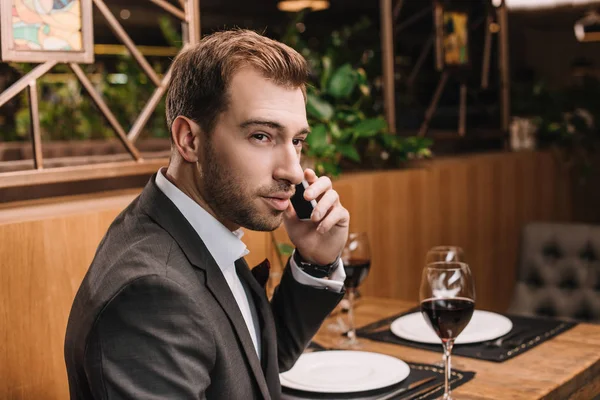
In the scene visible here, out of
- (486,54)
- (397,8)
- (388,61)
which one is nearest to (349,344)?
(388,61)

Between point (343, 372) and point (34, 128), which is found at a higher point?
point (34, 128)

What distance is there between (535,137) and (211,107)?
3.57 meters

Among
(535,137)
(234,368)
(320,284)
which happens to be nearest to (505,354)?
(320,284)

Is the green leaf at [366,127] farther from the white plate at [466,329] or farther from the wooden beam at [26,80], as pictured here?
the wooden beam at [26,80]

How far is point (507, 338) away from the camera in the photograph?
177 centimetres

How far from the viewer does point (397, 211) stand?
3021mm

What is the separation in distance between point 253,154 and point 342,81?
1387 mm

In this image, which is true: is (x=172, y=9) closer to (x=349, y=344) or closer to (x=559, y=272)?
(x=349, y=344)

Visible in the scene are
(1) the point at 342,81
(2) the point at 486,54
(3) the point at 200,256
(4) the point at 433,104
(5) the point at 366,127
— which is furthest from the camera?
(2) the point at 486,54

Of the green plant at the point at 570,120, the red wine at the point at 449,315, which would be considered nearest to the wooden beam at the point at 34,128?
the red wine at the point at 449,315

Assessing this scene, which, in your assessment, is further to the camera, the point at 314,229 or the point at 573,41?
the point at 573,41

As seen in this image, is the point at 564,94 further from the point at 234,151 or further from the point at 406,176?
the point at 234,151

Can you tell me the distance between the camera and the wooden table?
1.44 metres

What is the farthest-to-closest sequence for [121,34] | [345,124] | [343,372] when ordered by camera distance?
[345,124] < [121,34] < [343,372]
